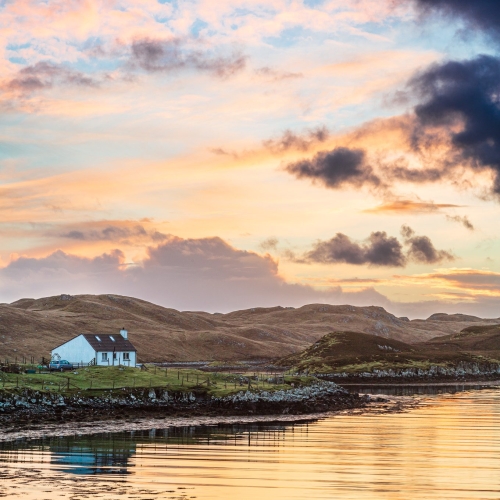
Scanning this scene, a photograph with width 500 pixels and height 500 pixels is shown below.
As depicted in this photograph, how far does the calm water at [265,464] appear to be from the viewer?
3806 centimetres

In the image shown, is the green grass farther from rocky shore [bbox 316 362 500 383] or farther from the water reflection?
rocky shore [bbox 316 362 500 383]

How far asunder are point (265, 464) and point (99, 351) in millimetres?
73880

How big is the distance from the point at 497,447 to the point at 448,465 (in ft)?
33.5

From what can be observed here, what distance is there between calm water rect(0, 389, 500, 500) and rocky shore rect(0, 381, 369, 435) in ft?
29.9

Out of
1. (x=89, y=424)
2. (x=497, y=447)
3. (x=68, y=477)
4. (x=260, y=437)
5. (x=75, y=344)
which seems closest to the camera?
(x=68, y=477)

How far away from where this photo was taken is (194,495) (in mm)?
36562

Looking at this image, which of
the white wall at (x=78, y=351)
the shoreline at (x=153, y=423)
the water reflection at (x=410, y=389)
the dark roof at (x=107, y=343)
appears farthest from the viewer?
the water reflection at (x=410, y=389)

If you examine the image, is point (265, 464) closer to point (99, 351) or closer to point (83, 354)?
point (99, 351)

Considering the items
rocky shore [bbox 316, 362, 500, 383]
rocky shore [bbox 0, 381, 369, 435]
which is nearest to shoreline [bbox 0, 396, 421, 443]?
rocky shore [bbox 0, 381, 369, 435]

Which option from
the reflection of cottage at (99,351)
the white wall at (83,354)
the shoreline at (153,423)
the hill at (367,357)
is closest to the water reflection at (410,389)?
the hill at (367,357)

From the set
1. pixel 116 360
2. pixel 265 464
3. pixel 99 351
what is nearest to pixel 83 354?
pixel 99 351

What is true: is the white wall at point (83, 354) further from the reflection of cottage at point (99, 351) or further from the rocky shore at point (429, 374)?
the rocky shore at point (429, 374)

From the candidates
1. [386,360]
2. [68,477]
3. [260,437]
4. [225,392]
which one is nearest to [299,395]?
[225,392]

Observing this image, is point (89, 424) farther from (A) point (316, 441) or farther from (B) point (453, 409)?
(B) point (453, 409)
